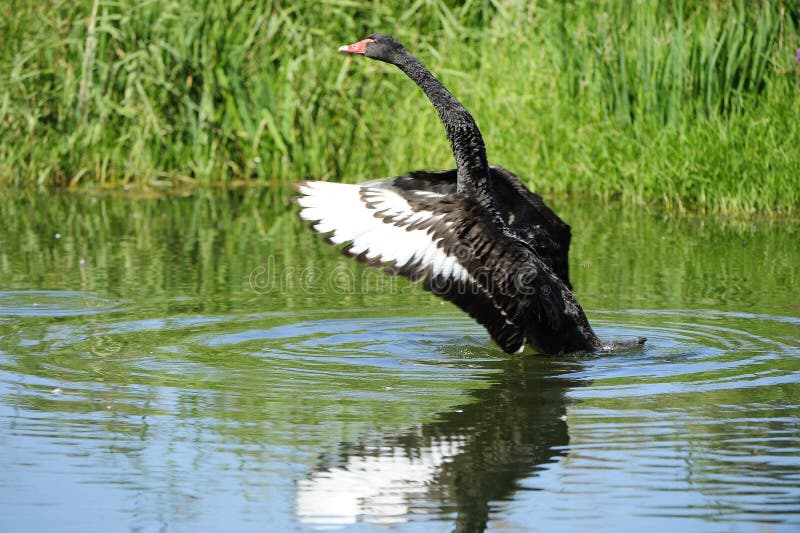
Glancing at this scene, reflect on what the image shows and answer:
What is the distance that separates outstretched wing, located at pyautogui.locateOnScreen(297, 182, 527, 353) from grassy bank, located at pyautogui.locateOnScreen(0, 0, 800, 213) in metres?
5.71

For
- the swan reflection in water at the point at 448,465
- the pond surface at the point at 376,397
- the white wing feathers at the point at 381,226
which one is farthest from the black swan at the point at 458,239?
the swan reflection in water at the point at 448,465

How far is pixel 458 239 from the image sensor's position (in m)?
5.94

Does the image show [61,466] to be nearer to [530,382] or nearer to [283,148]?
[530,382]

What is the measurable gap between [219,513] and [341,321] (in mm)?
3411

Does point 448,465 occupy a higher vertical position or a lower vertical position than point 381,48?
lower

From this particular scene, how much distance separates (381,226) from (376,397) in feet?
2.63

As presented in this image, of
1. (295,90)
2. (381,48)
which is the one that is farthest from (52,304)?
(295,90)

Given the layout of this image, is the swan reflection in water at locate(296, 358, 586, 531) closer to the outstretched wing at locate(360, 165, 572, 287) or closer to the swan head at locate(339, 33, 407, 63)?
the outstretched wing at locate(360, 165, 572, 287)

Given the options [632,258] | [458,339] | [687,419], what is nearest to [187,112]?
[632,258]

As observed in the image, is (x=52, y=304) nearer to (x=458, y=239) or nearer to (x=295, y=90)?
(x=458, y=239)

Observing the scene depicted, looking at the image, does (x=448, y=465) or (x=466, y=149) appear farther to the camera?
(x=466, y=149)

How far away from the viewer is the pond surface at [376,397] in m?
4.11

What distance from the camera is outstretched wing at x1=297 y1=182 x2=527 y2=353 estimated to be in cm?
586

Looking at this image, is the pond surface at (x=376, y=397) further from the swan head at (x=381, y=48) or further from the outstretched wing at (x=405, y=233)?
the swan head at (x=381, y=48)
